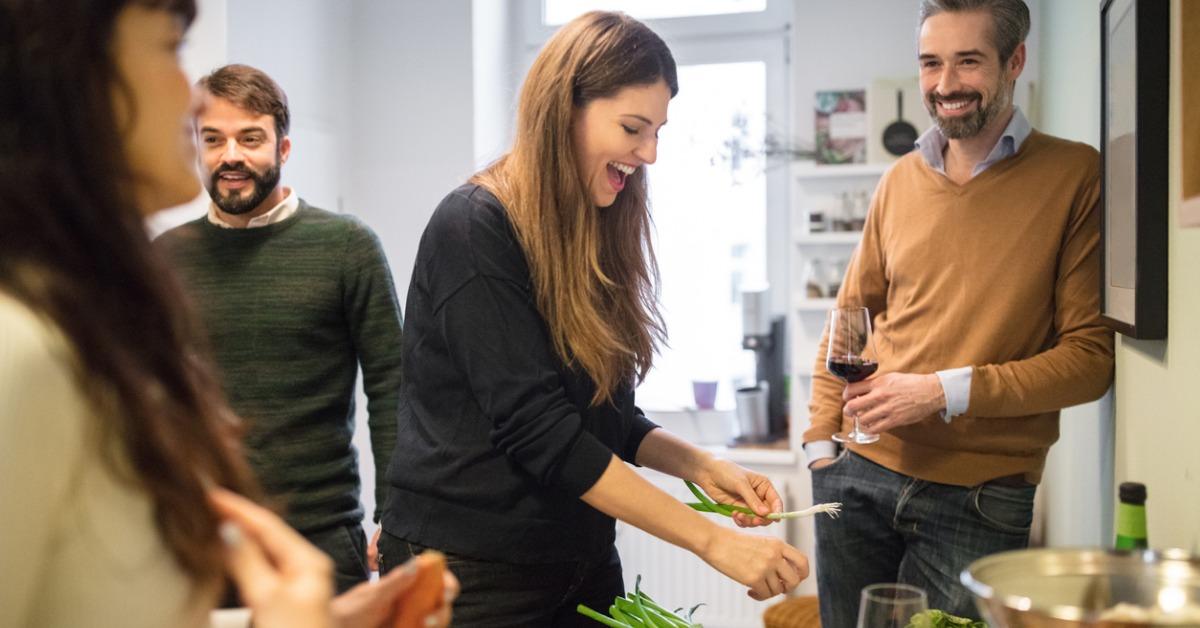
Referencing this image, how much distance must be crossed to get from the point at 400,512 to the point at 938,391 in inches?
37.0

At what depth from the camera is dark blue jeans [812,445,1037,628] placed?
6.62ft

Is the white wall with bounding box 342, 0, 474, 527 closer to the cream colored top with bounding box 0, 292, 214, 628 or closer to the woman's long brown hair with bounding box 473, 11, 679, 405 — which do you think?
the woman's long brown hair with bounding box 473, 11, 679, 405

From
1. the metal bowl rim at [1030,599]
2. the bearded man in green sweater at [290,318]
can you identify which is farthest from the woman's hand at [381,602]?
the bearded man in green sweater at [290,318]

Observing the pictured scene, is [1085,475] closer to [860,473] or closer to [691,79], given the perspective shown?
[860,473]

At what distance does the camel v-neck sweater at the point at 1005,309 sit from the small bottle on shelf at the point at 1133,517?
746 millimetres

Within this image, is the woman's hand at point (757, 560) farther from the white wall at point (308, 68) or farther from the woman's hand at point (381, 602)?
the white wall at point (308, 68)

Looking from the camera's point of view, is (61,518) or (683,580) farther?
(683,580)

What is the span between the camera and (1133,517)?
1170 mm

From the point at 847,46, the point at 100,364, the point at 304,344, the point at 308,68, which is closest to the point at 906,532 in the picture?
the point at 304,344

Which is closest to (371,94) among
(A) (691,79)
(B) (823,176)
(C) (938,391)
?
(A) (691,79)

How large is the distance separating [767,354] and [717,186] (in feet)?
2.23

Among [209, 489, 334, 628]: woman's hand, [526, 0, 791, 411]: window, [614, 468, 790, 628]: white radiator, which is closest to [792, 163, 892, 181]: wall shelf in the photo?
[526, 0, 791, 411]: window

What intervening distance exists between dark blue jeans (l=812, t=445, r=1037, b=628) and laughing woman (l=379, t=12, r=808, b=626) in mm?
435

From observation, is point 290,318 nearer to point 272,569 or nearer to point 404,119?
point 272,569
